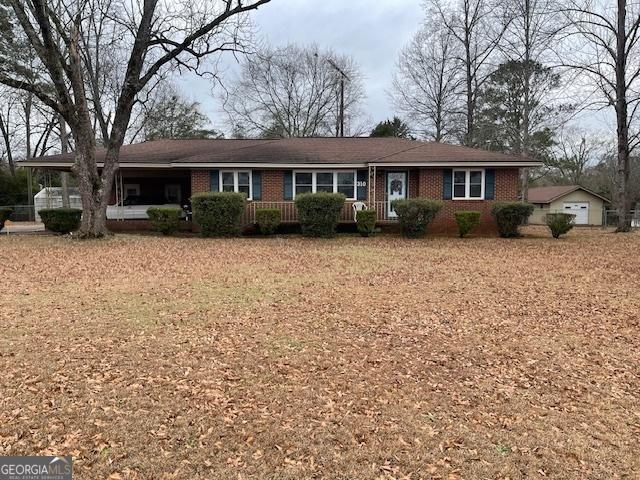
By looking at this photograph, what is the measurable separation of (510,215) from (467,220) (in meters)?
1.66

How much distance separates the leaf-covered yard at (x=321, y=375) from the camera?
2959 mm

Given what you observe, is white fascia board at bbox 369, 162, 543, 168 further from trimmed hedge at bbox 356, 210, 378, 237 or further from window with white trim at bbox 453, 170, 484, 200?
trimmed hedge at bbox 356, 210, 378, 237

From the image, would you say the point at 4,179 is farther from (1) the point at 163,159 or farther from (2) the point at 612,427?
(2) the point at 612,427

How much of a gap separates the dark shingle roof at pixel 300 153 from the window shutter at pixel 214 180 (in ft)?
1.86

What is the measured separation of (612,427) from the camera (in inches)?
132

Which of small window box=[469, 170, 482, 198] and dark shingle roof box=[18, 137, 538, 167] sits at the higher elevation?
dark shingle roof box=[18, 137, 538, 167]

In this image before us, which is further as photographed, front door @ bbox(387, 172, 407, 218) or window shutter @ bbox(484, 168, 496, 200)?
front door @ bbox(387, 172, 407, 218)

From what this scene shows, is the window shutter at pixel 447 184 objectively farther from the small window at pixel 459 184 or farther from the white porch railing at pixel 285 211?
the white porch railing at pixel 285 211

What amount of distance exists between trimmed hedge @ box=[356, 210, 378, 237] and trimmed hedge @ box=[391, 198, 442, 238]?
Answer: 0.85m

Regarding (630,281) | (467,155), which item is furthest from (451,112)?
(630,281)

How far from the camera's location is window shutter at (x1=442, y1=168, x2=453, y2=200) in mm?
17594

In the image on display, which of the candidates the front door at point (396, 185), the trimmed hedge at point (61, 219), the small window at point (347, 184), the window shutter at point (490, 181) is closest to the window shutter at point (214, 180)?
the small window at point (347, 184)
